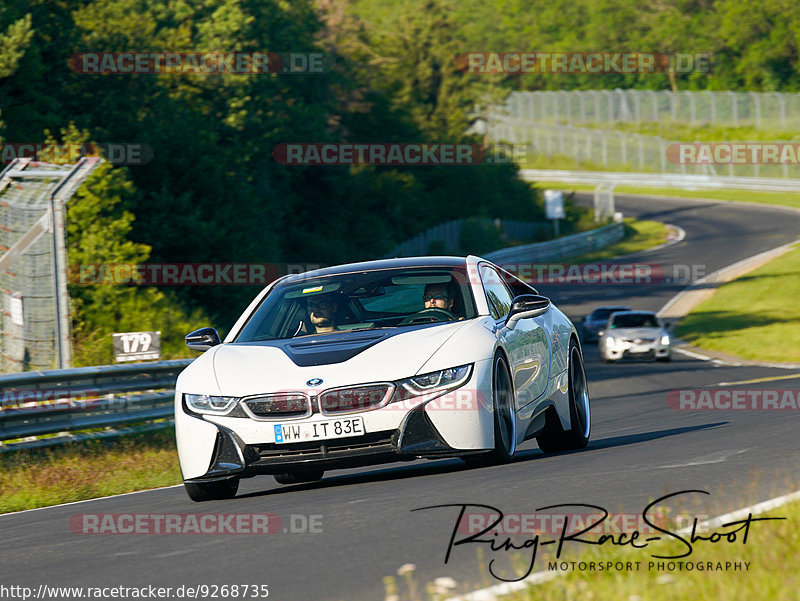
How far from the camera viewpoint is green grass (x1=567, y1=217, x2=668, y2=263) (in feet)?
215

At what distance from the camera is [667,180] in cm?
9500

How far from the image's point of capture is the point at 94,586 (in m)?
5.91

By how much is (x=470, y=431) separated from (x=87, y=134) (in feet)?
96.7

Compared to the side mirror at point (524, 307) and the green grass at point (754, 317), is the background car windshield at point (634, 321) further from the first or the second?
the side mirror at point (524, 307)

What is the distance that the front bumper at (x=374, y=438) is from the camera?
8062 millimetres

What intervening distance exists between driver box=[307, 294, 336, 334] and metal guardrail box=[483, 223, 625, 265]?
47732 millimetres

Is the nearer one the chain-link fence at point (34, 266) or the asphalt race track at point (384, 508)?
the asphalt race track at point (384, 508)

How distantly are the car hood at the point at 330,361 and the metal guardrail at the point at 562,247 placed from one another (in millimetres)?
48563

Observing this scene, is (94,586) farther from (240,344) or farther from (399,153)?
(399,153)

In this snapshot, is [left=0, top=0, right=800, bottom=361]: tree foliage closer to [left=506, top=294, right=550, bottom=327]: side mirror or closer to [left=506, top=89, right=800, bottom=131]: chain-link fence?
[left=506, top=294, right=550, bottom=327]: side mirror
